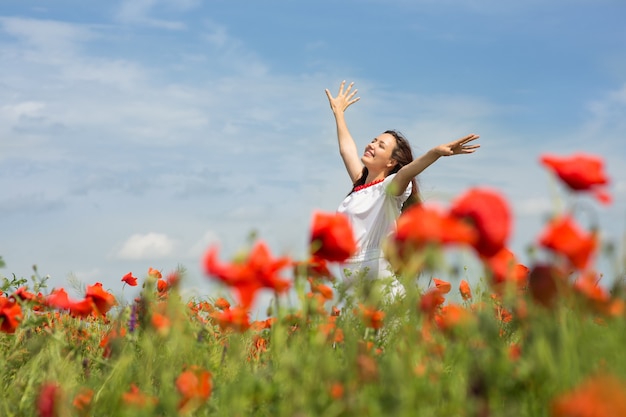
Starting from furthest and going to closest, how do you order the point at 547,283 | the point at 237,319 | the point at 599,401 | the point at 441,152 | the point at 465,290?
the point at 441,152
the point at 465,290
the point at 237,319
the point at 547,283
the point at 599,401

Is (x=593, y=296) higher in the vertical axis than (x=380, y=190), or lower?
higher

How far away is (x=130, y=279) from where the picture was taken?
4422mm

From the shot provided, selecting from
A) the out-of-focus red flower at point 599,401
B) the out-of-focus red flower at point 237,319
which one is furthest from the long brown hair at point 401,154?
the out-of-focus red flower at point 599,401

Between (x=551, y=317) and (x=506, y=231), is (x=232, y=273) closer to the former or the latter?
(x=506, y=231)

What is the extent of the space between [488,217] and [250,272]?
2.20 feet

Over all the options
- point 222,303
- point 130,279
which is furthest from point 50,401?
point 130,279

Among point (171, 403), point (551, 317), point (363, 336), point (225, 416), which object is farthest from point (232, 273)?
point (363, 336)

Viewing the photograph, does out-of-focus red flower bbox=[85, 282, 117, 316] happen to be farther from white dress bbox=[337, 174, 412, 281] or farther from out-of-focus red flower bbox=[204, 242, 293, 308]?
white dress bbox=[337, 174, 412, 281]

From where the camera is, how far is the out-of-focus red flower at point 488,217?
1.90 m

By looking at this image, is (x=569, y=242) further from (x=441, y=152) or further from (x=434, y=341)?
(x=441, y=152)

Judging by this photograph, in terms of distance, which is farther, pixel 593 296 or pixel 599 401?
pixel 593 296

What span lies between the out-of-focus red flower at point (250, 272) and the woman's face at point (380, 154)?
13.3ft

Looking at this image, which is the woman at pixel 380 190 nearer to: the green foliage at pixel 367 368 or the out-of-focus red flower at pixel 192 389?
the green foliage at pixel 367 368

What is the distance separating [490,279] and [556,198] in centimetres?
30
